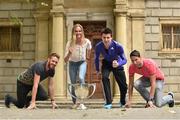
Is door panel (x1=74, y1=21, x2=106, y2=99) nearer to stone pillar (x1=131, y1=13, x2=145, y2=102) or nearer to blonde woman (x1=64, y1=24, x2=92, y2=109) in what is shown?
stone pillar (x1=131, y1=13, x2=145, y2=102)

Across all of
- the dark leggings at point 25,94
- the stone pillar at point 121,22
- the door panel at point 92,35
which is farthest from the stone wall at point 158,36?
the dark leggings at point 25,94

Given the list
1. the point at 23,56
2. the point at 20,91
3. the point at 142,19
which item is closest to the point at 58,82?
the point at 23,56

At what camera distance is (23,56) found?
22.1m

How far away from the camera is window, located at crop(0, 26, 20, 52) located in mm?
22469

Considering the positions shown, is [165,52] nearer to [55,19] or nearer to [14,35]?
[55,19]

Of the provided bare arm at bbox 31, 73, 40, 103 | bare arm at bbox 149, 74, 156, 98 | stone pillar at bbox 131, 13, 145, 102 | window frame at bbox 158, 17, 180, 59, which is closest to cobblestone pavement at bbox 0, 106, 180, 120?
bare arm at bbox 31, 73, 40, 103

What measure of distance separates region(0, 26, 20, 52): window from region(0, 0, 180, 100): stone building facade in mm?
74

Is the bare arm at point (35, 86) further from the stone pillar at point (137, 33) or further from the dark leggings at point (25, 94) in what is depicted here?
the stone pillar at point (137, 33)

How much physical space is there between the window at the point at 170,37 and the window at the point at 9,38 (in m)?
5.21

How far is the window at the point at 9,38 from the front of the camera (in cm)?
2247

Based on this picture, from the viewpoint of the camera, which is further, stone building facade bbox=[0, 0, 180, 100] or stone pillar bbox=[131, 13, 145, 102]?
stone pillar bbox=[131, 13, 145, 102]

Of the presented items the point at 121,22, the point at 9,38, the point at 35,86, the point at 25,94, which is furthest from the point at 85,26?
the point at 35,86

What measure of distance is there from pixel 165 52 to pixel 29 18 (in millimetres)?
4945

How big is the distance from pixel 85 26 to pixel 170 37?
3.03 metres
